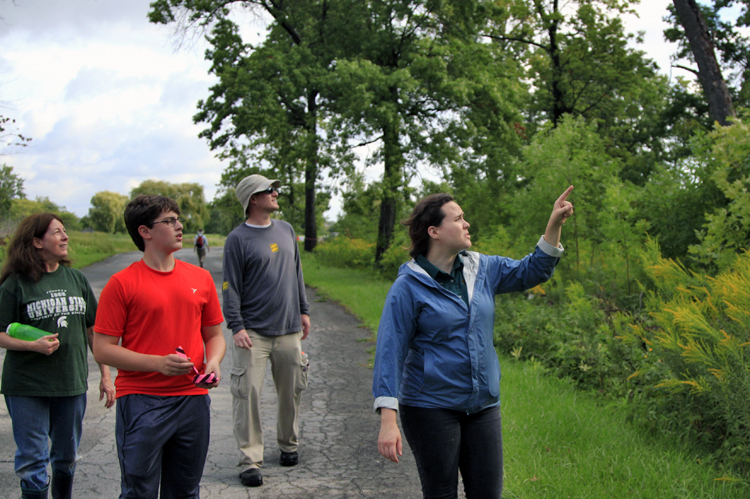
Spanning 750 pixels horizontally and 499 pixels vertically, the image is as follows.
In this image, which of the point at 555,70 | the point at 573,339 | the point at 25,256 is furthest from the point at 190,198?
the point at 25,256

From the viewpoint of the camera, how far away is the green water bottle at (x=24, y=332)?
3.25 meters

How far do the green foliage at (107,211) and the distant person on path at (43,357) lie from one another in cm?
10285

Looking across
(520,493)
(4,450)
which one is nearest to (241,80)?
(4,450)

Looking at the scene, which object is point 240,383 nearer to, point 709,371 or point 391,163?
point 709,371

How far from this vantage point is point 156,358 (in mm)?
2721

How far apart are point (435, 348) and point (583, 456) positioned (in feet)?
7.05

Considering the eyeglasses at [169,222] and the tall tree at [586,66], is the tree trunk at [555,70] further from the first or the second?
the eyeglasses at [169,222]

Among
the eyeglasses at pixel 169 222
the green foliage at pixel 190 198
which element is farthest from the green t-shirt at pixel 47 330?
the green foliage at pixel 190 198

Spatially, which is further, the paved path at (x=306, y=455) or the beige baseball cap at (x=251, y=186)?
the beige baseball cap at (x=251, y=186)

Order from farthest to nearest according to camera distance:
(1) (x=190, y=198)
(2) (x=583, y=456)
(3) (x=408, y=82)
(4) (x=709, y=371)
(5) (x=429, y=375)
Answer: (1) (x=190, y=198) < (3) (x=408, y=82) < (2) (x=583, y=456) < (4) (x=709, y=371) < (5) (x=429, y=375)

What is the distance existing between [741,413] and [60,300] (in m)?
4.13

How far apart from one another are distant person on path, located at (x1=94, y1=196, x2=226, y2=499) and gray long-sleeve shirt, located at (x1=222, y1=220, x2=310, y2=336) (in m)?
1.46

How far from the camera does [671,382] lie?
424 centimetres

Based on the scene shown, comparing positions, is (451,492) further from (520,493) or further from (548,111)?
(548,111)
